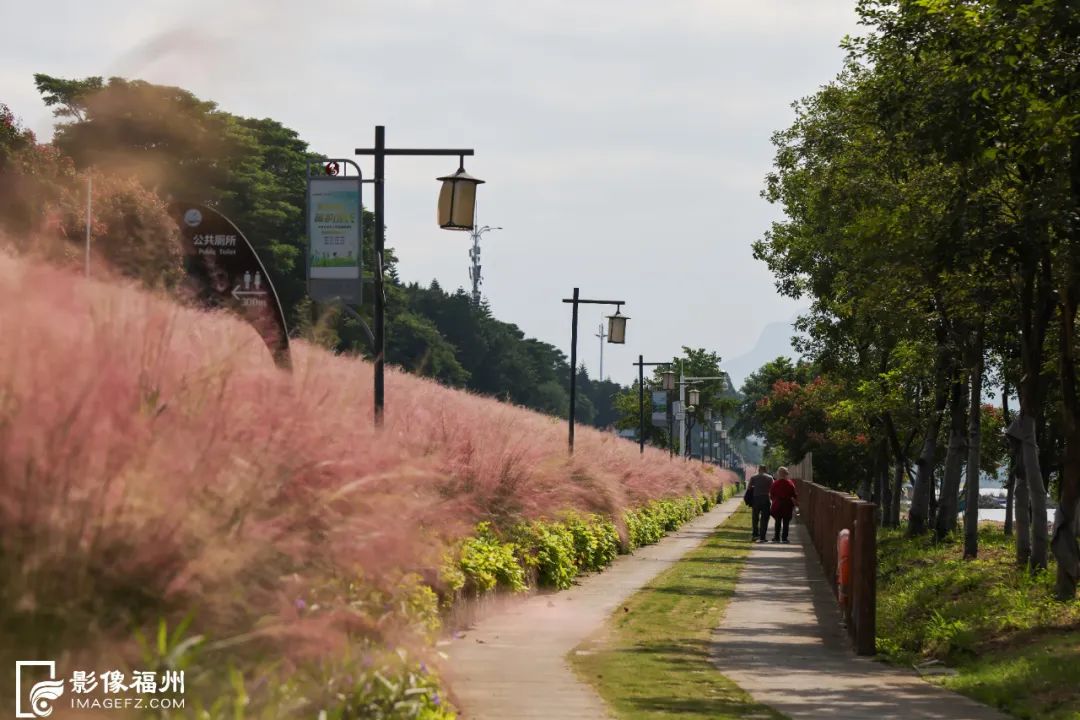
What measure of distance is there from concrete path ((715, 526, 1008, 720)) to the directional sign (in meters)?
4.95

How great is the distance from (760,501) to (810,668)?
25.3 metres

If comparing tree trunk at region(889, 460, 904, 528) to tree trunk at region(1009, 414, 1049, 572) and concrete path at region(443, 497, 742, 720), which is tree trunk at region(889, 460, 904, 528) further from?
concrete path at region(443, 497, 742, 720)

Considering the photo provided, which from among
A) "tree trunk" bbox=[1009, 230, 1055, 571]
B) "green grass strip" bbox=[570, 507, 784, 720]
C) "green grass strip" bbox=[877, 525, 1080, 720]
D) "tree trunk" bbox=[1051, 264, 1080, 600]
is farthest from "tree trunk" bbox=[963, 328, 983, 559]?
"tree trunk" bbox=[1051, 264, 1080, 600]

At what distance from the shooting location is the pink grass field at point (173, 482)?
6184 mm

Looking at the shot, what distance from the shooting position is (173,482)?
6.48 m

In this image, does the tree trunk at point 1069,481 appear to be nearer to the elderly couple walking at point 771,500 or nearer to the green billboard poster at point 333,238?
the green billboard poster at point 333,238

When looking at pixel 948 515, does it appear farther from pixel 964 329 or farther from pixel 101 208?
pixel 101 208

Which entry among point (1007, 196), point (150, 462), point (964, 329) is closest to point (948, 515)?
point (964, 329)

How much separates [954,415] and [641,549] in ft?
24.4

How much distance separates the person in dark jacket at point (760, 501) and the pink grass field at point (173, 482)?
3022cm

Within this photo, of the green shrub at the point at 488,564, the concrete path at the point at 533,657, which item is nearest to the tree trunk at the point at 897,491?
the concrete path at the point at 533,657

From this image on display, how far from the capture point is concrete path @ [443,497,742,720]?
1016cm

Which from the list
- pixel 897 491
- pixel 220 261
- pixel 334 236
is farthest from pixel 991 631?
pixel 897 491

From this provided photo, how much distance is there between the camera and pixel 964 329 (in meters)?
27.3
